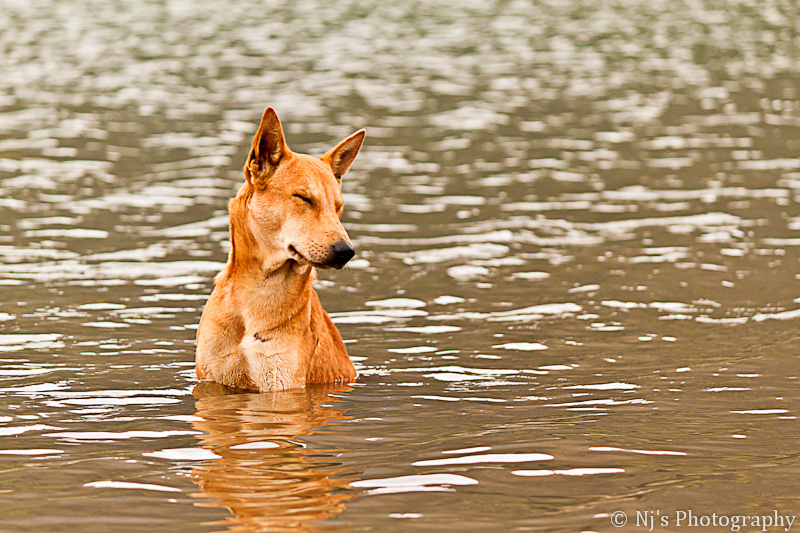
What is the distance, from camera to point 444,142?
20234 millimetres

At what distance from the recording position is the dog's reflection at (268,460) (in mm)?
5227

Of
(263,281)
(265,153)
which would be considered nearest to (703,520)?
(263,281)

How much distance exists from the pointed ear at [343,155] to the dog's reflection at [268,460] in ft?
5.63

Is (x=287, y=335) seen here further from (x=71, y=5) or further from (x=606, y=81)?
(x=71, y=5)

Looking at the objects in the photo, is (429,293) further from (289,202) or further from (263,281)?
(289,202)

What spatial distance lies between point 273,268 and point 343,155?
1081mm

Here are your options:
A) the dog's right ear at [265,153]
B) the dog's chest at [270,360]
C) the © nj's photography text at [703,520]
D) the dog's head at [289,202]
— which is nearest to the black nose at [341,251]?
the dog's head at [289,202]

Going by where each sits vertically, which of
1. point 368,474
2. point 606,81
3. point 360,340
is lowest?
point 606,81

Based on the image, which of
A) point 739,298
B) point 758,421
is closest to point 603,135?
point 739,298

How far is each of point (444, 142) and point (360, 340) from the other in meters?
10.8

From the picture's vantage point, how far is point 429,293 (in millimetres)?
11680

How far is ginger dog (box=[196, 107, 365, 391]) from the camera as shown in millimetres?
7230

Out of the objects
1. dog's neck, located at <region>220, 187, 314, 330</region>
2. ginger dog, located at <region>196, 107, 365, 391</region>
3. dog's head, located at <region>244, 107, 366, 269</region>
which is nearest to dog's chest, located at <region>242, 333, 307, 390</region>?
ginger dog, located at <region>196, 107, 365, 391</region>

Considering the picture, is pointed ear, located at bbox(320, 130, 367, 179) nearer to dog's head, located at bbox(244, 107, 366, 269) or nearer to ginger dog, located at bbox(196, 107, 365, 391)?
ginger dog, located at bbox(196, 107, 365, 391)
